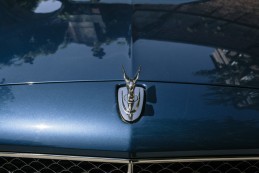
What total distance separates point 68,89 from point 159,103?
0.41 meters

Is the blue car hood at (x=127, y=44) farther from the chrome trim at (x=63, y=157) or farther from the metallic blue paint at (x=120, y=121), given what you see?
the chrome trim at (x=63, y=157)

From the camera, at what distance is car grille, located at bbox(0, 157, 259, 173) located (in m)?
2.05

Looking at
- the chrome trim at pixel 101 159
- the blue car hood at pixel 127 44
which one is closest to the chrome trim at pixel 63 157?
the chrome trim at pixel 101 159

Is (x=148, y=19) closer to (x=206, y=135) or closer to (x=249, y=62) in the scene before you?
(x=249, y=62)

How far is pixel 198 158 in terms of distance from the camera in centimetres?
198

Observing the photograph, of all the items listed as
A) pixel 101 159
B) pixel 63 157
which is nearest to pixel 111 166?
pixel 101 159

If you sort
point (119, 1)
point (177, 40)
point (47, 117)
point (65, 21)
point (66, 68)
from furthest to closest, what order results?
point (119, 1)
point (65, 21)
point (177, 40)
point (66, 68)
point (47, 117)

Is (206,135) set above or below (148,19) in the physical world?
below

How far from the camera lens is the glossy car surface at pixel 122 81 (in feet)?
6.32

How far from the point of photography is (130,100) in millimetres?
1946

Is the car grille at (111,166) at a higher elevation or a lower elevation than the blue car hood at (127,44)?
lower

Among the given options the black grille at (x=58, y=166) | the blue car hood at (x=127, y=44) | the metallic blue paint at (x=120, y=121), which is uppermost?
the blue car hood at (x=127, y=44)

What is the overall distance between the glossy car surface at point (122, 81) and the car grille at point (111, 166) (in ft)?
0.34

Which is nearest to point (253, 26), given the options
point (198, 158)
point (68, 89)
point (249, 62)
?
point (249, 62)
